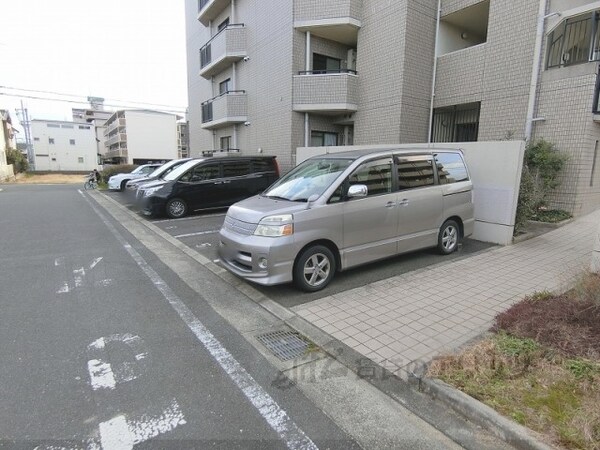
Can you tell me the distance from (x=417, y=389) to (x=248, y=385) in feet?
4.36

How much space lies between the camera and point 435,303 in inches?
169

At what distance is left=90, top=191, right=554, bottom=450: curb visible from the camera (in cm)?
227

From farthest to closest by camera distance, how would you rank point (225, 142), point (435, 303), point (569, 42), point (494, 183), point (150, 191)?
point (225, 142), point (150, 191), point (569, 42), point (494, 183), point (435, 303)

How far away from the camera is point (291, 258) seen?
14.6 feet

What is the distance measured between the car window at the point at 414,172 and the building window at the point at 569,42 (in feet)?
20.0

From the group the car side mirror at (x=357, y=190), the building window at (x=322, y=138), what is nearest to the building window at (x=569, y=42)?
the building window at (x=322, y=138)

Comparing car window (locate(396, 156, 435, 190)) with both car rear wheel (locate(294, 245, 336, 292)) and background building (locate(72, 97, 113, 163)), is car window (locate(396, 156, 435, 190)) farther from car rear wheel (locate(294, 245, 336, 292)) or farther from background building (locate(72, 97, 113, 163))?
background building (locate(72, 97, 113, 163))

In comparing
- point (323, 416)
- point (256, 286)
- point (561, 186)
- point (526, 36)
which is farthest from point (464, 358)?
point (526, 36)

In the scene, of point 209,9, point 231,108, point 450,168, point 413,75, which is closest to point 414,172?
point 450,168

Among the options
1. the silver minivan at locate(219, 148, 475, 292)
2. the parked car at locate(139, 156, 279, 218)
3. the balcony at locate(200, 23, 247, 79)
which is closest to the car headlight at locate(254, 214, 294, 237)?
the silver minivan at locate(219, 148, 475, 292)

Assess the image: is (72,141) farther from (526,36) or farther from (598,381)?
(598,381)

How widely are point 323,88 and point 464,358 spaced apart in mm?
11543

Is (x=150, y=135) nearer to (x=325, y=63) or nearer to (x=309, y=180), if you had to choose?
(x=325, y=63)

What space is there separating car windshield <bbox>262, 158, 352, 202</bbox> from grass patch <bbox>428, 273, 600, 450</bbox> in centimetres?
263
